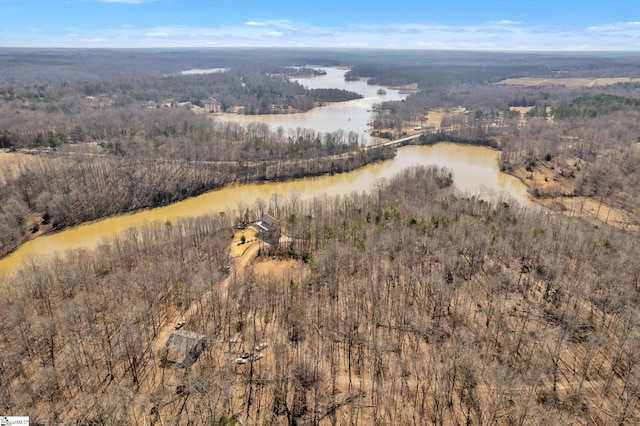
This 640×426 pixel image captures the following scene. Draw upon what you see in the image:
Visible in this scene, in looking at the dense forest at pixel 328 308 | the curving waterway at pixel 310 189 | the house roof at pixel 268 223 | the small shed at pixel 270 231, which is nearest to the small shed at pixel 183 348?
the dense forest at pixel 328 308

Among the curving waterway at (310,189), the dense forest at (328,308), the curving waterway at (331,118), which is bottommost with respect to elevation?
the curving waterway at (310,189)

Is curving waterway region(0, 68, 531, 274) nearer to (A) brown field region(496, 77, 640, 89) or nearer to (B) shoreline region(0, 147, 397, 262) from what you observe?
(B) shoreline region(0, 147, 397, 262)

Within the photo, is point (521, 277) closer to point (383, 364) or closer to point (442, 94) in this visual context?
point (383, 364)

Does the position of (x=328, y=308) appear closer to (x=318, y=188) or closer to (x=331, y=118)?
(x=318, y=188)

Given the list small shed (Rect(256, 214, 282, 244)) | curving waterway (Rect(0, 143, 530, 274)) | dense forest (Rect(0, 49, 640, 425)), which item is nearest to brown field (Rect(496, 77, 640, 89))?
curving waterway (Rect(0, 143, 530, 274))

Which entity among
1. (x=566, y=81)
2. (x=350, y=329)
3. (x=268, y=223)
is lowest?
(x=350, y=329)

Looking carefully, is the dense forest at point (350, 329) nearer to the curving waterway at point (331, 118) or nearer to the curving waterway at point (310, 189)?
the curving waterway at point (310, 189)

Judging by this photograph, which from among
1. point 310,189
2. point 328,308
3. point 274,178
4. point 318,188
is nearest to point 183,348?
point 328,308

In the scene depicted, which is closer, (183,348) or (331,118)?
(183,348)

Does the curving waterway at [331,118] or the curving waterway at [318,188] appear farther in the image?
the curving waterway at [331,118]
